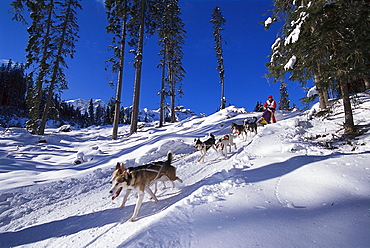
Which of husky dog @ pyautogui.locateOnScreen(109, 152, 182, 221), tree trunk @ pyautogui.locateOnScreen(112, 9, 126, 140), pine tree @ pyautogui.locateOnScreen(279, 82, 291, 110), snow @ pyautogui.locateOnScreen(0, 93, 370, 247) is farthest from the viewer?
pine tree @ pyautogui.locateOnScreen(279, 82, 291, 110)

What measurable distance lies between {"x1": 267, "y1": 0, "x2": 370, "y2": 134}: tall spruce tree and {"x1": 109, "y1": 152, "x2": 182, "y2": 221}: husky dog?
675 centimetres

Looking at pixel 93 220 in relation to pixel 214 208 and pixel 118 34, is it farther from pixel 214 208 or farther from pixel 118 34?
pixel 118 34

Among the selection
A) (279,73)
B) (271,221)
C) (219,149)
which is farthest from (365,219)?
(279,73)

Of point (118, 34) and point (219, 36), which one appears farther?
point (219, 36)

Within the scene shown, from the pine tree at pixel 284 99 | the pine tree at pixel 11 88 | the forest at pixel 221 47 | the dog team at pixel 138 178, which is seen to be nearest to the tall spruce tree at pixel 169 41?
the forest at pixel 221 47

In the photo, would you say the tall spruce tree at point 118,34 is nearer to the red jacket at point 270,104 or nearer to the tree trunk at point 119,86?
the tree trunk at point 119,86

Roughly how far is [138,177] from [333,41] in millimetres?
8757

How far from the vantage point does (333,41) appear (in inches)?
267

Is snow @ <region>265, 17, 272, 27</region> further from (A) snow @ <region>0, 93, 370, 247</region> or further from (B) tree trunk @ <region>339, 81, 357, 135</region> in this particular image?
(A) snow @ <region>0, 93, 370, 247</region>

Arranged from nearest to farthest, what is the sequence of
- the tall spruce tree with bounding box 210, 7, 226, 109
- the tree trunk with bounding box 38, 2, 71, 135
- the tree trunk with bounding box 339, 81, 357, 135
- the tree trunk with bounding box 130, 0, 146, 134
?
the tree trunk with bounding box 339, 81, 357, 135 < the tree trunk with bounding box 130, 0, 146, 134 < the tree trunk with bounding box 38, 2, 71, 135 < the tall spruce tree with bounding box 210, 7, 226, 109

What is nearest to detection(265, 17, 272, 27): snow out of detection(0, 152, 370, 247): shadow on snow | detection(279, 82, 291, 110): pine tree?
detection(0, 152, 370, 247): shadow on snow

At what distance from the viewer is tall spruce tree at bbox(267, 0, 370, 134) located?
6066mm

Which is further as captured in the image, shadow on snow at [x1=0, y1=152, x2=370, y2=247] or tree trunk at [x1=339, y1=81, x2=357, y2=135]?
tree trunk at [x1=339, y1=81, x2=357, y2=135]

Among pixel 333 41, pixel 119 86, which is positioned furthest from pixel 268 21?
pixel 119 86
